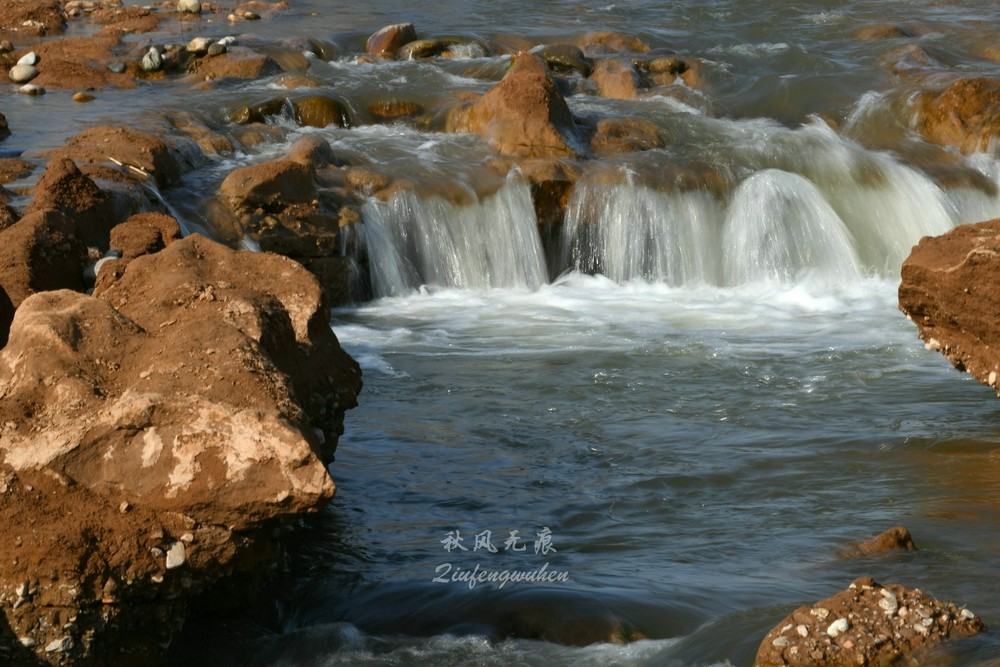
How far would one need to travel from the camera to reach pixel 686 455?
6461mm

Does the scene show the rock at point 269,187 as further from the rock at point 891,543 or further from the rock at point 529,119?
the rock at point 891,543

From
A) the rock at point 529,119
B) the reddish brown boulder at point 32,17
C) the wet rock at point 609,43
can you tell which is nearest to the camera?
the rock at point 529,119

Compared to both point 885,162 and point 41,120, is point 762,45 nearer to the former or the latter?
point 885,162

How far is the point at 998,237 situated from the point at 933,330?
54cm

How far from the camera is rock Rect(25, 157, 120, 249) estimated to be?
7.84 metres

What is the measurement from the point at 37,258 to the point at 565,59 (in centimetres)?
1028

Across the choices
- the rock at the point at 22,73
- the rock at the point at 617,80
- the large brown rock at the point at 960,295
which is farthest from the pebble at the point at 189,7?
the large brown rock at the point at 960,295

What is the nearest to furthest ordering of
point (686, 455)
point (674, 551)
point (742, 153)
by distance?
point (674, 551) → point (686, 455) → point (742, 153)

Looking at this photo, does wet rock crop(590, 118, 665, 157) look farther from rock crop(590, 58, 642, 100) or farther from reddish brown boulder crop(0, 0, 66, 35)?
reddish brown boulder crop(0, 0, 66, 35)

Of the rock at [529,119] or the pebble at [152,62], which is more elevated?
the pebble at [152,62]

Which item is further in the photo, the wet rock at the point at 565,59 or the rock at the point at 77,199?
the wet rock at the point at 565,59

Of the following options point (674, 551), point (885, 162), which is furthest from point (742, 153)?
point (674, 551)

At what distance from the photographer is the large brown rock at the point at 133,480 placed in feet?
11.5

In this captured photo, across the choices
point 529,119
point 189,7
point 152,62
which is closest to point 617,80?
point 529,119
